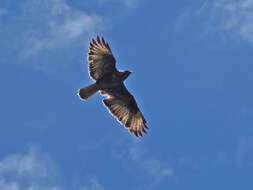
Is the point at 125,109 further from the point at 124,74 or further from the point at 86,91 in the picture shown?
the point at 86,91

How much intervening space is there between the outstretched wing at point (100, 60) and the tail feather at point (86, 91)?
0.39 m

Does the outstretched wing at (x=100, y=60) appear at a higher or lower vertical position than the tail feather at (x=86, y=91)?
higher

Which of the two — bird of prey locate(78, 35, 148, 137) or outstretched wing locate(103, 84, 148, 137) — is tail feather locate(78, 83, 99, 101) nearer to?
bird of prey locate(78, 35, 148, 137)

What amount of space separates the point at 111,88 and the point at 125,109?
1646 mm

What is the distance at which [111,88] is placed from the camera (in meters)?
27.8

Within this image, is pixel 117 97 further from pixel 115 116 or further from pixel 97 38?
pixel 97 38

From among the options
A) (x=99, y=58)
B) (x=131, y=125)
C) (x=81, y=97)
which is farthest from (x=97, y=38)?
(x=131, y=125)

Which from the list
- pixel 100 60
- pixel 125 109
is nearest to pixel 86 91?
pixel 100 60

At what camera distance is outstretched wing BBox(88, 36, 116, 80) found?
87.3 ft

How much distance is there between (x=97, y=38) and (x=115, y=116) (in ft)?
13.4

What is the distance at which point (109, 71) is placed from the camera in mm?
26984

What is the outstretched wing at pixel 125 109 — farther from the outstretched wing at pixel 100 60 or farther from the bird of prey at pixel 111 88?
the outstretched wing at pixel 100 60

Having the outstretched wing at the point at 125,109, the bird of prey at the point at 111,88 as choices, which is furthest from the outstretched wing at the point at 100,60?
the outstretched wing at the point at 125,109

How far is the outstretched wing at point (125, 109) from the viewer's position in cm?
2843
